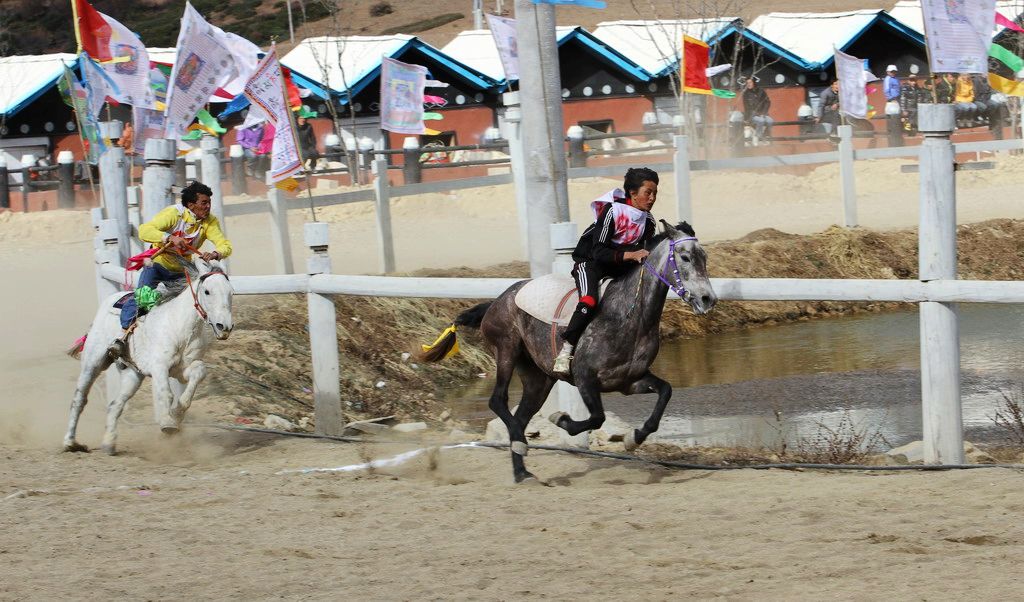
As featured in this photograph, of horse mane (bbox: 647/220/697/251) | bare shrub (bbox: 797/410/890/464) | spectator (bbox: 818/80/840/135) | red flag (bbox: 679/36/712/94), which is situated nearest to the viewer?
horse mane (bbox: 647/220/697/251)

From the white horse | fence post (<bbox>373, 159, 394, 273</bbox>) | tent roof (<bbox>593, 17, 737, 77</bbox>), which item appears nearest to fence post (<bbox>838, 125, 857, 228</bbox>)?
fence post (<bbox>373, 159, 394, 273</bbox>)

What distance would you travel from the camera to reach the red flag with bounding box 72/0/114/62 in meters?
15.6

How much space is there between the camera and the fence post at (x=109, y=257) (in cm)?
1170


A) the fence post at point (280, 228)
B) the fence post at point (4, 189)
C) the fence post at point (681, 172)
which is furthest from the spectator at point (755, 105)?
the fence post at point (280, 228)

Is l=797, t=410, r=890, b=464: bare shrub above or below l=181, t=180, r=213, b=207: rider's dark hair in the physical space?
below

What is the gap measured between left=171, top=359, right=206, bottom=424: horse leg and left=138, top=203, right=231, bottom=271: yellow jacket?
0.82 meters

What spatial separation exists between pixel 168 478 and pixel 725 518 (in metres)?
3.67

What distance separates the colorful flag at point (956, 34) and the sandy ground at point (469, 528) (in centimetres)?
405

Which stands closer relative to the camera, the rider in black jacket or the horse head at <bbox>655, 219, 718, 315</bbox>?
the horse head at <bbox>655, 219, 718, 315</bbox>

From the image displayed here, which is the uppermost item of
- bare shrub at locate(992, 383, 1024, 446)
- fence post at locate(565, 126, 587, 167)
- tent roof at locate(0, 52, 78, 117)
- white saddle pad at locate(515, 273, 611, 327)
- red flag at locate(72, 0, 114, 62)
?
tent roof at locate(0, 52, 78, 117)

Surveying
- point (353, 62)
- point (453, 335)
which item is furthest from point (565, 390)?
point (353, 62)

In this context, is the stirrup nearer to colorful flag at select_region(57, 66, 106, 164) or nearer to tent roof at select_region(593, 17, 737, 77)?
colorful flag at select_region(57, 66, 106, 164)

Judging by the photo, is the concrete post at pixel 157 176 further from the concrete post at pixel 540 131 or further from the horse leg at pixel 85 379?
the concrete post at pixel 540 131

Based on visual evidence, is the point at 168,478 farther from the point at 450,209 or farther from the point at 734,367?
the point at 450,209
